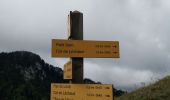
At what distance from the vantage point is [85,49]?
9258 mm

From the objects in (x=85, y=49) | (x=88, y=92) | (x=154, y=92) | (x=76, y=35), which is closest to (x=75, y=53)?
(x=85, y=49)

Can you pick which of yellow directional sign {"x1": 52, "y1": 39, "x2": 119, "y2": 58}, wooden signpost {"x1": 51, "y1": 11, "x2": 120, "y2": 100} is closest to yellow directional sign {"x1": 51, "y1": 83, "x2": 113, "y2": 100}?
wooden signpost {"x1": 51, "y1": 11, "x2": 120, "y2": 100}

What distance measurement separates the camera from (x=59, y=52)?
927cm

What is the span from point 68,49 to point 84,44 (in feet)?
1.07

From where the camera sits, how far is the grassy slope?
56.1ft

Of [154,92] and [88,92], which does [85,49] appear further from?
[154,92]

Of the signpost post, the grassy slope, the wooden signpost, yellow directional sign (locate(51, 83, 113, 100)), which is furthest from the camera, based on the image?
the grassy slope

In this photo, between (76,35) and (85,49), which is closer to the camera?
(85,49)

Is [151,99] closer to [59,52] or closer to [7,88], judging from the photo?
[59,52]

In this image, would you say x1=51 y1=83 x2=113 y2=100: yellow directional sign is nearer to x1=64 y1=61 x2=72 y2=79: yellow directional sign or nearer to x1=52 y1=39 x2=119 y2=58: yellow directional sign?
x1=64 y1=61 x2=72 y2=79: yellow directional sign

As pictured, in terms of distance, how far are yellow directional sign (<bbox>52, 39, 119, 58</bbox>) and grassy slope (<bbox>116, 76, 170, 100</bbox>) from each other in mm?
7909

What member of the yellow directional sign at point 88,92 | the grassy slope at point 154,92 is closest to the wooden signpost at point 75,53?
the yellow directional sign at point 88,92

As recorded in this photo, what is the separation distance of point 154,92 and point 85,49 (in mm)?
9098

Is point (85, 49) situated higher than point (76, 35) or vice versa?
point (76, 35)
